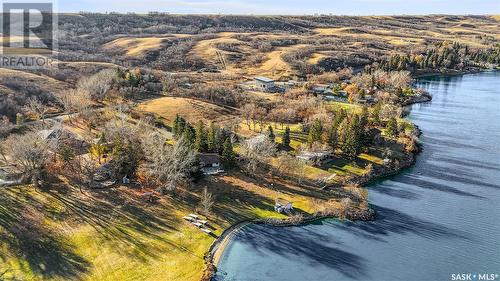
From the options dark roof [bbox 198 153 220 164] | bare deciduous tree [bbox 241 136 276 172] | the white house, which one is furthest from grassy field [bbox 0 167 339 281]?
the white house

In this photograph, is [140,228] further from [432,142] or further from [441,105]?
[441,105]

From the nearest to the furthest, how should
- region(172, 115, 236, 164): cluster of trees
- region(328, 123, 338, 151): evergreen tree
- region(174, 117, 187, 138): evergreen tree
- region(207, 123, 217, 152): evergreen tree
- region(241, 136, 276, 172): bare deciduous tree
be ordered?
region(241, 136, 276, 172): bare deciduous tree → region(172, 115, 236, 164): cluster of trees → region(207, 123, 217, 152): evergreen tree → region(174, 117, 187, 138): evergreen tree → region(328, 123, 338, 151): evergreen tree

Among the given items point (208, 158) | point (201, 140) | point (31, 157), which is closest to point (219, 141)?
point (201, 140)

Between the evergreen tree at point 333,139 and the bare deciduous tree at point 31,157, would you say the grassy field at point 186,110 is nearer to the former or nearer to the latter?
the evergreen tree at point 333,139

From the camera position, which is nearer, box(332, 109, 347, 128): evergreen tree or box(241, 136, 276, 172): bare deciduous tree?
box(241, 136, 276, 172): bare deciduous tree

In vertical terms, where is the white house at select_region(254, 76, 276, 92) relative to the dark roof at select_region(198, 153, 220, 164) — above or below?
above

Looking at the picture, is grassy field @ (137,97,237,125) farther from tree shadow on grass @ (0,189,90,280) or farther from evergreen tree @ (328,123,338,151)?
tree shadow on grass @ (0,189,90,280)

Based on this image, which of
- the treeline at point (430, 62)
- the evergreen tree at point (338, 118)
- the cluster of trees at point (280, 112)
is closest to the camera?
the evergreen tree at point (338, 118)

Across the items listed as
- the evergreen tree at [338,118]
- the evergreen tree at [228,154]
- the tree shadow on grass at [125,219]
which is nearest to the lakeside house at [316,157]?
the evergreen tree at [338,118]
